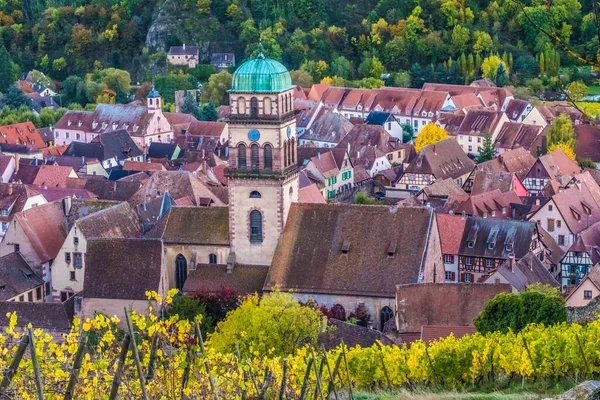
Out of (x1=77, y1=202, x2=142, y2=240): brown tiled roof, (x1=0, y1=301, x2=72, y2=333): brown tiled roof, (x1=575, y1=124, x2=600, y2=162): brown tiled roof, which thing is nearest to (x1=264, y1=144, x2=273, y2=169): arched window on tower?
(x1=77, y1=202, x2=142, y2=240): brown tiled roof

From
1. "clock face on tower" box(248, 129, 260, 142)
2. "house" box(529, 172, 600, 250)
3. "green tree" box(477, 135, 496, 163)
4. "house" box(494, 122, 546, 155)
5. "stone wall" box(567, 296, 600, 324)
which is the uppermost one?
"house" box(494, 122, 546, 155)

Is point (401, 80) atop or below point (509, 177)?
atop

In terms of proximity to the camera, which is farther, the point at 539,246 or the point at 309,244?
the point at 539,246

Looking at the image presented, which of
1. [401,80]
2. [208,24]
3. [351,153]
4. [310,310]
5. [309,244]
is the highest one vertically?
[208,24]

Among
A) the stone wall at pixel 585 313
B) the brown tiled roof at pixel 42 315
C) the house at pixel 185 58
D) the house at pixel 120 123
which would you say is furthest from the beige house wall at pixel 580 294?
the house at pixel 185 58

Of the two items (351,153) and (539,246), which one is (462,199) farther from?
(351,153)

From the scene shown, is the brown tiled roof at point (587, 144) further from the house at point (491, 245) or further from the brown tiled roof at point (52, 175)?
the brown tiled roof at point (52, 175)

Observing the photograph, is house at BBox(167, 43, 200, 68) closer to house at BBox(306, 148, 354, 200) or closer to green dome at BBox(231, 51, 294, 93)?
house at BBox(306, 148, 354, 200)

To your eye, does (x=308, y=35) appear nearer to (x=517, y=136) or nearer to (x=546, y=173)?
(x=517, y=136)

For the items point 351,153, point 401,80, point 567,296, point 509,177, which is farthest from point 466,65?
point 567,296
